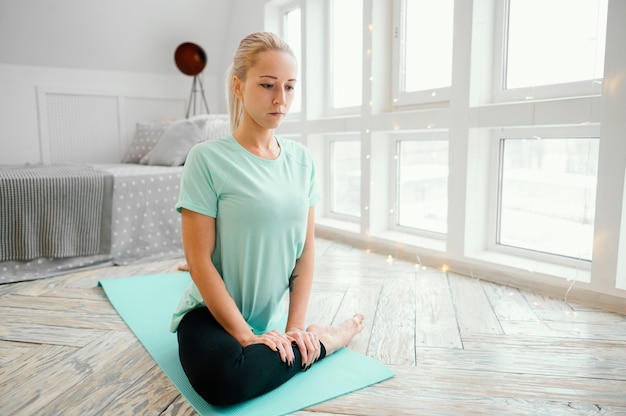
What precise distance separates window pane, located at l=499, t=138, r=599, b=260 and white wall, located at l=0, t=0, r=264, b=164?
2192 mm

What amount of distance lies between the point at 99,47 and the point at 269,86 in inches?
115

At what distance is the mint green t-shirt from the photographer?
1.18 meters

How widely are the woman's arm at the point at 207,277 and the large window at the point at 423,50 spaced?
1574 mm

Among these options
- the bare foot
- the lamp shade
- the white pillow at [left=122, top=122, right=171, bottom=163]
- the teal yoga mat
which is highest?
the lamp shade

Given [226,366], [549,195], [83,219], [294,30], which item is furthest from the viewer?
[294,30]

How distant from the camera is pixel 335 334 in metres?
1.37

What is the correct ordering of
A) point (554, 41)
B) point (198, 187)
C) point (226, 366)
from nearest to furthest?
point (226, 366), point (198, 187), point (554, 41)

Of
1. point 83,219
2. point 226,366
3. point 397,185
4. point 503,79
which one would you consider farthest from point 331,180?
point 226,366

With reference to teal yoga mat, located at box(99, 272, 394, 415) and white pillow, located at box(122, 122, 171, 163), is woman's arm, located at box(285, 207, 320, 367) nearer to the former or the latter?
teal yoga mat, located at box(99, 272, 394, 415)

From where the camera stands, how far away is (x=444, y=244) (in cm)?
240

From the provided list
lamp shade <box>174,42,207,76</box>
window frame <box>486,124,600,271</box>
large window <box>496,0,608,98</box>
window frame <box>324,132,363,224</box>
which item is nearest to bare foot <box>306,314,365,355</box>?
window frame <box>486,124,600,271</box>

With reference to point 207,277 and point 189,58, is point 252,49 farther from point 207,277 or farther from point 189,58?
point 189,58

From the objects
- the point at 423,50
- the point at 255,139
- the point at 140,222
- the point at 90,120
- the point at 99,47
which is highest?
the point at 99,47

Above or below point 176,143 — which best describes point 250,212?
below
